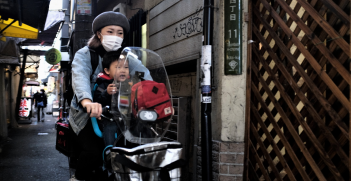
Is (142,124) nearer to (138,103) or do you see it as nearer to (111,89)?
(138,103)

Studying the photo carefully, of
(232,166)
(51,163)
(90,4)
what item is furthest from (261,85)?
(51,163)

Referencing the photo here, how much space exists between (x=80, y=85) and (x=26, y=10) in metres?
6.41

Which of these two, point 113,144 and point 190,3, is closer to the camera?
point 113,144

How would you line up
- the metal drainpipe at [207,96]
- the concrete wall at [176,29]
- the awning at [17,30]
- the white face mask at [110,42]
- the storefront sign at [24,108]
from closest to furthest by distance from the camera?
the white face mask at [110,42] → the metal drainpipe at [207,96] → the concrete wall at [176,29] → the awning at [17,30] → the storefront sign at [24,108]

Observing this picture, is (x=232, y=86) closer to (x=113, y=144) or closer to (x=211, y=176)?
(x=211, y=176)

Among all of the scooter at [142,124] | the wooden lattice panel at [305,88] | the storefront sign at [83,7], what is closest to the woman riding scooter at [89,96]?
the scooter at [142,124]

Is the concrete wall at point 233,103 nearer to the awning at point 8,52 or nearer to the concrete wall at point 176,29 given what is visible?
the concrete wall at point 176,29

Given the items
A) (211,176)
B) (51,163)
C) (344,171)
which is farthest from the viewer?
(51,163)

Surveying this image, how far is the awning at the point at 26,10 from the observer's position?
7.14 m

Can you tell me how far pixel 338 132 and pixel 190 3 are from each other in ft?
10.4

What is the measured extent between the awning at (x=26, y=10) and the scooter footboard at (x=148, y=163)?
6110 millimetres

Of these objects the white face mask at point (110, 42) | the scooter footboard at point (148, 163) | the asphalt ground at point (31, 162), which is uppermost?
the white face mask at point (110, 42)

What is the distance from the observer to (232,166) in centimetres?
449

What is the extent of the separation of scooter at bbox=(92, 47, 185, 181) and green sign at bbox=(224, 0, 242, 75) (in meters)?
1.89
